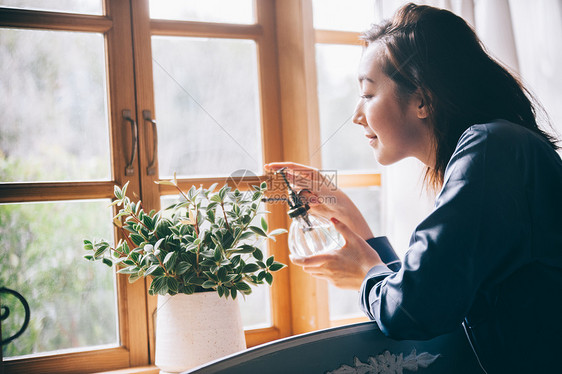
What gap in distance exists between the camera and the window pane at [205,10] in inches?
54.4

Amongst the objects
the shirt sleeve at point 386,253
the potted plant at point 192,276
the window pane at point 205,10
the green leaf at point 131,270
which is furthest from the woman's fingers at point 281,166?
the window pane at point 205,10

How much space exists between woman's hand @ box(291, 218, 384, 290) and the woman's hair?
21 cm

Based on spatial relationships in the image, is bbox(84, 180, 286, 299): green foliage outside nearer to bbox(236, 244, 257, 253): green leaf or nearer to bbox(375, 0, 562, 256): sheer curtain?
bbox(236, 244, 257, 253): green leaf

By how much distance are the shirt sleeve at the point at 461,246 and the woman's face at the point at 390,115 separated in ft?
0.72

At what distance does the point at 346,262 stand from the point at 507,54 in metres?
0.75

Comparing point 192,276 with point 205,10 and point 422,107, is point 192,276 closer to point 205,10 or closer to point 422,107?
point 422,107

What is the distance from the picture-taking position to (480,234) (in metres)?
0.64

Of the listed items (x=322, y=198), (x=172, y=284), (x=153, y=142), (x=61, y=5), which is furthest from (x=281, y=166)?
(x=61, y=5)

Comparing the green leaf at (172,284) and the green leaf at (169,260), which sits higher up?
the green leaf at (169,260)

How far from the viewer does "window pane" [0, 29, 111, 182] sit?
1.21 metres

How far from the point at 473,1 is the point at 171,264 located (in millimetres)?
1038

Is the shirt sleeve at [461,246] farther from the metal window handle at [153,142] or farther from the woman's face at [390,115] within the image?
the metal window handle at [153,142]

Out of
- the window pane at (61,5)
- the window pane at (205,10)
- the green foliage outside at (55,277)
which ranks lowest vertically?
the green foliage outside at (55,277)

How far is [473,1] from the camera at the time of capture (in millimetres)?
1316
